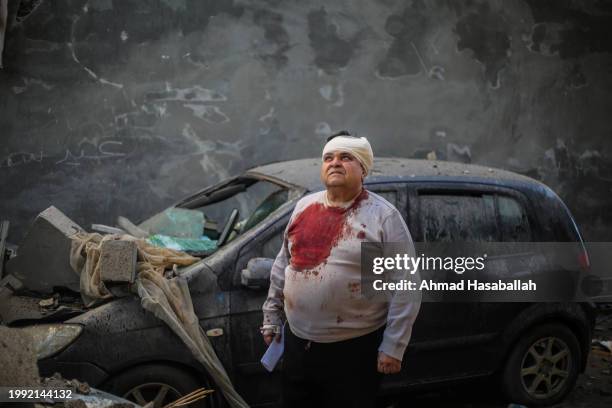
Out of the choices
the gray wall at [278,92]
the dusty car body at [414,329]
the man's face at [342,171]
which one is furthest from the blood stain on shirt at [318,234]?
the gray wall at [278,92]

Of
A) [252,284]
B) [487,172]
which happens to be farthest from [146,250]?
[487,172]

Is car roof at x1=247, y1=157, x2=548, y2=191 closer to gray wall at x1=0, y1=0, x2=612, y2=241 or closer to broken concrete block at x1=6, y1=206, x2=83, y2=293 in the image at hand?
broken concrete block at x1=6, y1=206, x2=83, y2=293

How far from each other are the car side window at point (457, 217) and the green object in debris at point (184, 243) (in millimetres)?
1482

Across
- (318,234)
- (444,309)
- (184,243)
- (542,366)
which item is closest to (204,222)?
(184,243)

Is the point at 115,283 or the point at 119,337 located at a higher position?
the point at 115,283

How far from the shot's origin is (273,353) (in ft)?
13.1

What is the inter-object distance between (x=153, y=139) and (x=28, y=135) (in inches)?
49.2

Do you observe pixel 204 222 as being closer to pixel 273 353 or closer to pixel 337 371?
pixel 273 353

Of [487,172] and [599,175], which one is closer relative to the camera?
[487,172]

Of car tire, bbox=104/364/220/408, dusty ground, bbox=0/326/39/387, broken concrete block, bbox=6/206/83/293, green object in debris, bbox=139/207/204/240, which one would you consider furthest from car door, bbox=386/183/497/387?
dusty ground, bbox=0/326/39/387

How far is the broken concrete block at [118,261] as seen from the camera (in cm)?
439

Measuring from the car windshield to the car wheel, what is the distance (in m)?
2.04

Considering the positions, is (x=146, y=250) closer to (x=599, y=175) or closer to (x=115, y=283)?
(x=115, y=283)

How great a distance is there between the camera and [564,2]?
977 centimetres
